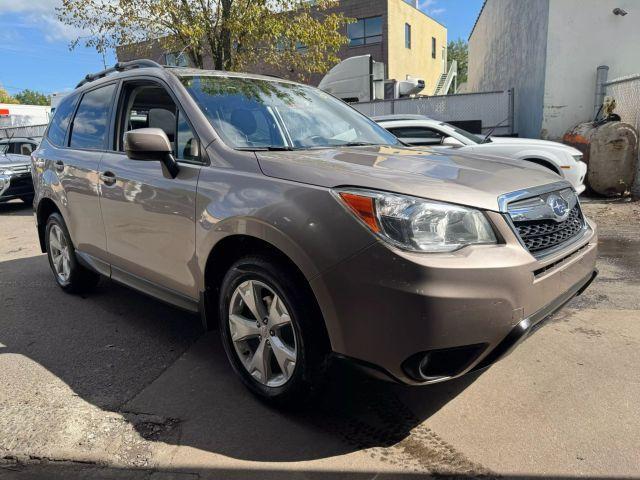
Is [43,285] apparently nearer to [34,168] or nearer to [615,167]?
[34,168]

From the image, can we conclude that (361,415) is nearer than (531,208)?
No

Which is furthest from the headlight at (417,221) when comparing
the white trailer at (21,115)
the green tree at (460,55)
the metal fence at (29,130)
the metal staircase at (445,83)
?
the green tree at (460,55)

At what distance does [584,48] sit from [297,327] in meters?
11.8

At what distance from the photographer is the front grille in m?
2.35

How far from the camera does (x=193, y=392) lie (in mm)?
2979

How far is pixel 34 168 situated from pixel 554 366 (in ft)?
15.9

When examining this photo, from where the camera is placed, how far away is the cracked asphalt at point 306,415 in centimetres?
230

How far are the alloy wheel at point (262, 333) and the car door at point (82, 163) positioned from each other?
1.64m

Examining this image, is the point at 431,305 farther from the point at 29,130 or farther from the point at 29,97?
the point at 29,97

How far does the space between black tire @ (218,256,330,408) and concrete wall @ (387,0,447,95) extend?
84.9 feet

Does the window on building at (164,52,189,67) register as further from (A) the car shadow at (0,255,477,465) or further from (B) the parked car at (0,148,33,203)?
(A) the car shadow at (0,255,477,465)

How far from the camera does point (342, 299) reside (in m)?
2.18

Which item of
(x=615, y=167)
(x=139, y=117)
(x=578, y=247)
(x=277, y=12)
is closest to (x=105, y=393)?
(x=139, y=117)

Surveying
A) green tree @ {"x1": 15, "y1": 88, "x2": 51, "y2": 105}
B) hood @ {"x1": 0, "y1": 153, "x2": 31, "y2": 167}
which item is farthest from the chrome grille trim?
green tree @ {"x1": 15, "y1": 88, "x2": 51, "y2": 105}
